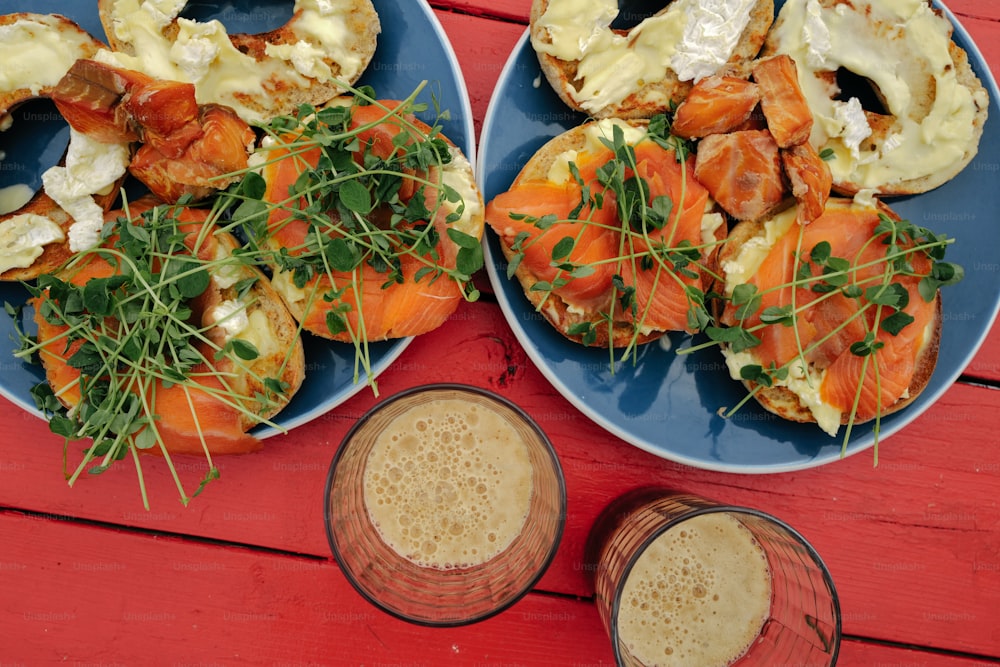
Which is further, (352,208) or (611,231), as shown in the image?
(611,231)

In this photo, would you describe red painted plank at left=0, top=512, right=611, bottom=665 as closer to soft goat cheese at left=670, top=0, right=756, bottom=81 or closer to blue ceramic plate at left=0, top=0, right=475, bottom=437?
blue ceramic plate at left=0, top=0, right=475, bottom=437

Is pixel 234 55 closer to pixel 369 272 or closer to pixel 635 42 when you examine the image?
pixel 369 272

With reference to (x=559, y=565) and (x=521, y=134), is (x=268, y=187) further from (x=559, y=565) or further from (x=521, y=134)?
(x=559, y=565)

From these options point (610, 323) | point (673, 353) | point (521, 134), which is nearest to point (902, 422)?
point (673, 353)

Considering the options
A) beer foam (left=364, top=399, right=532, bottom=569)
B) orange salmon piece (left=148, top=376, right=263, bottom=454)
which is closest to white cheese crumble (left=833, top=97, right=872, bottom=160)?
beer foam (left=364, top=399, right=532, bottom=569)

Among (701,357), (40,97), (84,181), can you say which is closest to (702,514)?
(701,357)
